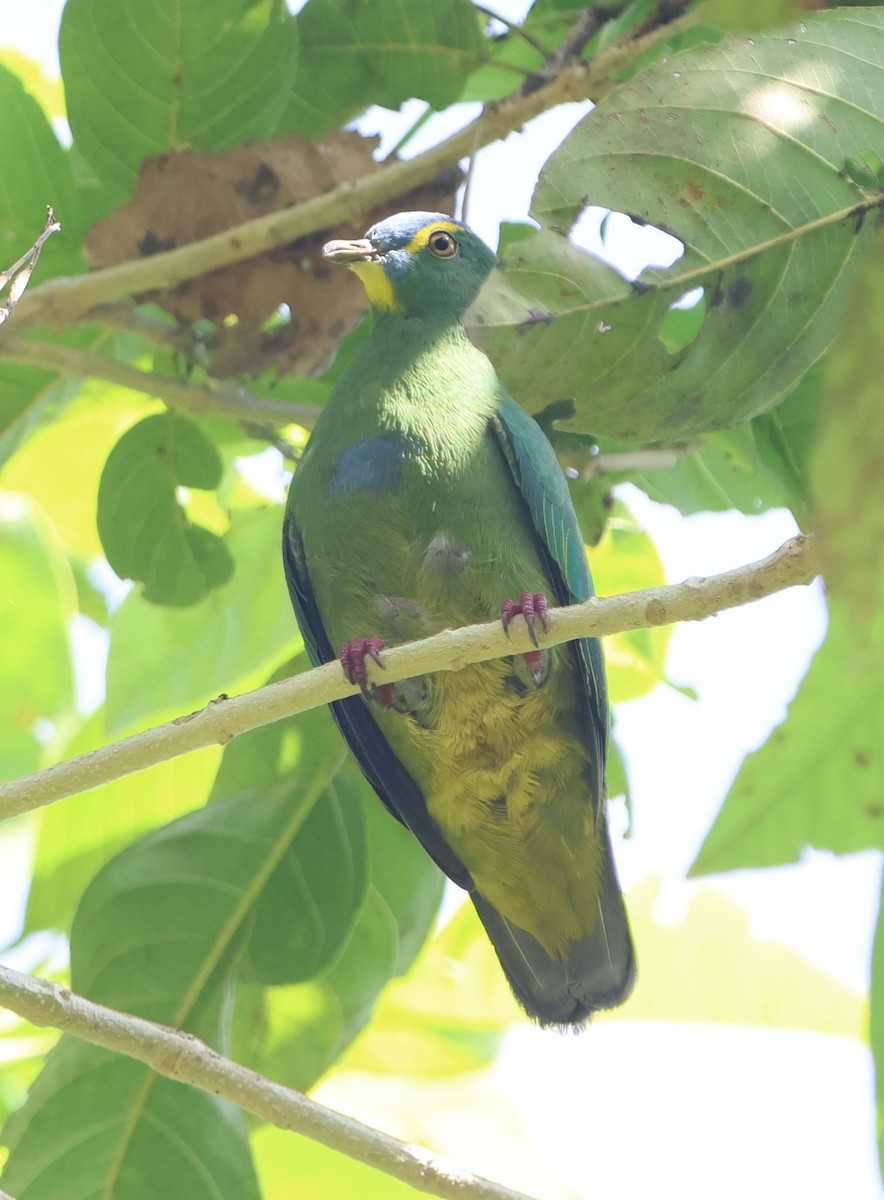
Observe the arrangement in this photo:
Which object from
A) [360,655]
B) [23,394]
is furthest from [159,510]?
[360,655]

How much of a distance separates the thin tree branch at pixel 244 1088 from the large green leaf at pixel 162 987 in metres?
0.77

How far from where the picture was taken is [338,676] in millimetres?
2199

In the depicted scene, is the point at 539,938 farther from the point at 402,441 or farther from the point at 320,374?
the point at 320,374

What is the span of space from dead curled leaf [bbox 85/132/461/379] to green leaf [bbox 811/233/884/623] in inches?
118

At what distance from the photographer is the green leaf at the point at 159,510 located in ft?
11.4

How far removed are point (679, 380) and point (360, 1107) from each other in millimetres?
2215

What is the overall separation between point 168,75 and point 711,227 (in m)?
→ 1.51

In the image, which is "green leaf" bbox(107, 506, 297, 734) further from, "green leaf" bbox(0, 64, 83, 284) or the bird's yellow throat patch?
"green leaf" bbox(0, 64, 83, 284)

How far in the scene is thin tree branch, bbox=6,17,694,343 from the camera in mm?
3080

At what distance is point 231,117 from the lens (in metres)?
3.24

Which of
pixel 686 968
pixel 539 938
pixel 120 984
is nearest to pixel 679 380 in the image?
pixel 539 938

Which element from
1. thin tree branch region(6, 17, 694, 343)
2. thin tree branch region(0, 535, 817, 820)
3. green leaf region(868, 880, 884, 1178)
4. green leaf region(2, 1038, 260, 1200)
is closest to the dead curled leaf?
thin tree branch region(6, 17, 694, 343)

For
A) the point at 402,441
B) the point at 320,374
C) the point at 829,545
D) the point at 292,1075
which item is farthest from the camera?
the point at 320,374

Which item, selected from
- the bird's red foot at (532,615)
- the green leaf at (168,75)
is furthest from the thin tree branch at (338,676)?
the green leaf at (168,75)
